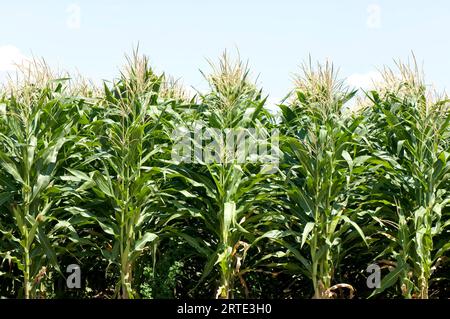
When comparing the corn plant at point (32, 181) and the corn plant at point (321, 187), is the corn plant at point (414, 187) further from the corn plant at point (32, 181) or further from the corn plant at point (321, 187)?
the corn plant at point (32, 181)

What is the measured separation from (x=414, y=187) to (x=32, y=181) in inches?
136

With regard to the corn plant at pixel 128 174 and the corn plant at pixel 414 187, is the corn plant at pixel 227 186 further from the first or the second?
the corn plant at pixel 414 187

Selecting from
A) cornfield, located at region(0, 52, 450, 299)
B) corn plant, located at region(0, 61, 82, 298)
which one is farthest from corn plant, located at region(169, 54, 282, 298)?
corn plant, located at region(0, 61, 82, 298)

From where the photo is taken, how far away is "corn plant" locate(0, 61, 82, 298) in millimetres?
6418

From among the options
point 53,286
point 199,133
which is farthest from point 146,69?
point 53,286

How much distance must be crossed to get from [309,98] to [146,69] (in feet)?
5.18

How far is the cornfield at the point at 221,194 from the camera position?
6465 millimetres

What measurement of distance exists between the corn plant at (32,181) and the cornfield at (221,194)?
0.01 m

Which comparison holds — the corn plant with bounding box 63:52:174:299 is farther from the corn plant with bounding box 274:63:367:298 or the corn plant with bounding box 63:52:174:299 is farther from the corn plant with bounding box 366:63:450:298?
the corn plant with bounding box 366:63:450:298

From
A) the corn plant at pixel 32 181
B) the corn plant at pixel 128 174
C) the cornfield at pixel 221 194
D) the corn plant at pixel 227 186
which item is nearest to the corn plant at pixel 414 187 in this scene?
the cornfield at pixel 221 194

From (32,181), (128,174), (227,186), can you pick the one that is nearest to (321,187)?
(227,186)

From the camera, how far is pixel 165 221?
664 cm

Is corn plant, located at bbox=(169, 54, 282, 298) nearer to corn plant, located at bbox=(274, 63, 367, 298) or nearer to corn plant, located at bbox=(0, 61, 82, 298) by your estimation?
corn plant, located at bbox=(274, 63, 367, 298)

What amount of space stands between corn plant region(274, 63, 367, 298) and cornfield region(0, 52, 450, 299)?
0.05 feet
